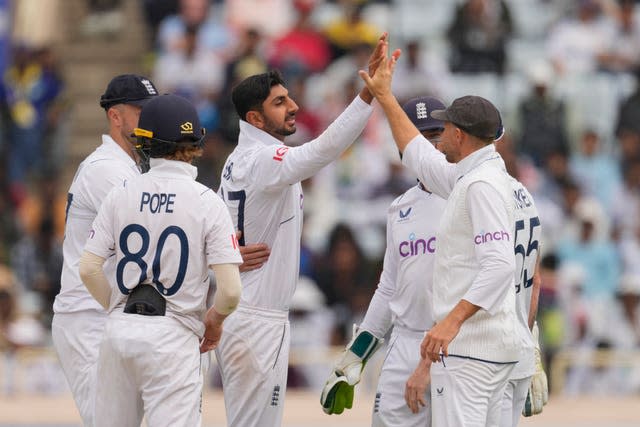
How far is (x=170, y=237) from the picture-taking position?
7.45 m

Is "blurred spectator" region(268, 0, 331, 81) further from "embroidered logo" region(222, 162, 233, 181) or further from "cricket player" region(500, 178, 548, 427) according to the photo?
"cricket player" region(500, 178, 548, 427)

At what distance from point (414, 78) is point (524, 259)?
32.7 feet

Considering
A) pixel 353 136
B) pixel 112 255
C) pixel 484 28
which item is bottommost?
pixel 112 255

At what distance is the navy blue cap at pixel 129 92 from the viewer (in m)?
8.73

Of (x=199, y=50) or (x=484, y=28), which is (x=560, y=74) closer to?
(x=484, y=28)

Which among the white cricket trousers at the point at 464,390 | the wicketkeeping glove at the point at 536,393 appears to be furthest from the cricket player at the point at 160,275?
the wicketkeeping glove at the point at 536,393

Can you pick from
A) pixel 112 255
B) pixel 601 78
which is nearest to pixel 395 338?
pixel 112 255

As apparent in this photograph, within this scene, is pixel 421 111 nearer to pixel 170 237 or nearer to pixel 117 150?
pixel 117 150

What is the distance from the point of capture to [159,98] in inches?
305

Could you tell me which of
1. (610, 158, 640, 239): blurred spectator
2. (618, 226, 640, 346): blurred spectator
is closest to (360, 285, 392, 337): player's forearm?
(618, 226, 640, 346): blurred spectator

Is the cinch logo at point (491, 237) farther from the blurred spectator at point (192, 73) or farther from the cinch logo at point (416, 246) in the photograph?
the blurred spectator at point (192, 73)

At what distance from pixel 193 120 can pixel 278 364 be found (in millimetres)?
1682

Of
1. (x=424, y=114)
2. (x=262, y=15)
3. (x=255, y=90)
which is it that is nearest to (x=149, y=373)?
(x=255, y=90)

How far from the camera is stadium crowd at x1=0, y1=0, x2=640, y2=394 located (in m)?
16.1
